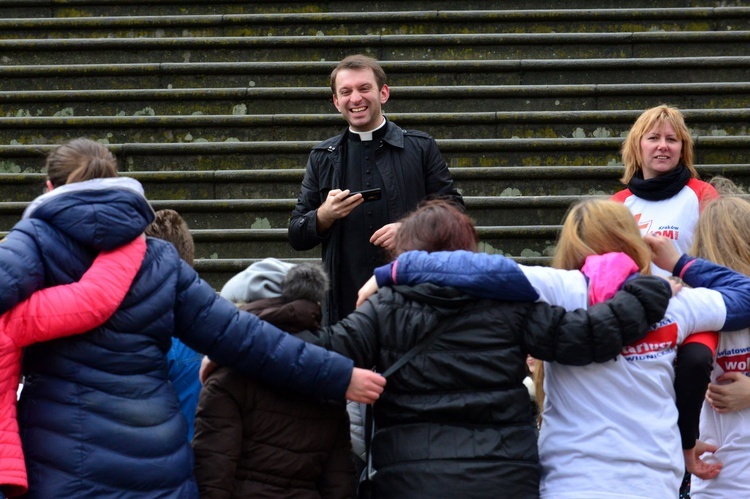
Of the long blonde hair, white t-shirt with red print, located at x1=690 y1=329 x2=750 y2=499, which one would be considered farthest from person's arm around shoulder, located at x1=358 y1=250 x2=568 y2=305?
white t-shirt with red print, located at x1=690 y1=329 x2=750 y2=499

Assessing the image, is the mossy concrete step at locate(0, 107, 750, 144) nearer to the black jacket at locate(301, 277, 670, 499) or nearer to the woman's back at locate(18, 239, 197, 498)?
the black jacket at locate(301, 277, 670, 499)

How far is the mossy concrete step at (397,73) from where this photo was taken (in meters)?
7.57

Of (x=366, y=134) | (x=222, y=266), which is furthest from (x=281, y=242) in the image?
(x=366, y=134)

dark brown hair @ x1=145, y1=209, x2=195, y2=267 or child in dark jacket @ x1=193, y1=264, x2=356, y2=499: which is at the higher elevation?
dark brown hair @ x1=145, y1=209, x2=195, y2=267

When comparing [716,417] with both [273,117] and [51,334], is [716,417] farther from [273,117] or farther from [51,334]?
[273,117]

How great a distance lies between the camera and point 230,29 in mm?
8180

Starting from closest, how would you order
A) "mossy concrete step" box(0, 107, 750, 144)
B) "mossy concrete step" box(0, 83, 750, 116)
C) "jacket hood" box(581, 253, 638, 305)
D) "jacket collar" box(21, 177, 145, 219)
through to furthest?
"jacket collar" box(21, 177, 145, 219)
"jacket hood" box(581, 253, 638, 305)
"mossy concrete step" box(0, 107, 750, 144)
"mossy concrete step" box(0, 83, 750, 116)

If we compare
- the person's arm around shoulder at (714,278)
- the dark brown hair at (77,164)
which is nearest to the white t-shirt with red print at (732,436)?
the person's arm around shoulder at (714,278)

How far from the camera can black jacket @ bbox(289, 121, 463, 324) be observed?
4.39 metres

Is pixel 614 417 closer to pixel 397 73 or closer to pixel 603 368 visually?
pixel 603 368

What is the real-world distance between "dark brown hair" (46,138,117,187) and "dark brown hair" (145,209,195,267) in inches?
28.6

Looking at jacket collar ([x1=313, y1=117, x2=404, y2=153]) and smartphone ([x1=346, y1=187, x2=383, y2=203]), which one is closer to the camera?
smartphone ([x1=346, y1=187, x2=383, y2=203])

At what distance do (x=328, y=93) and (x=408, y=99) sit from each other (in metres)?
0.59

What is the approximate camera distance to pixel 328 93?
7.38m
